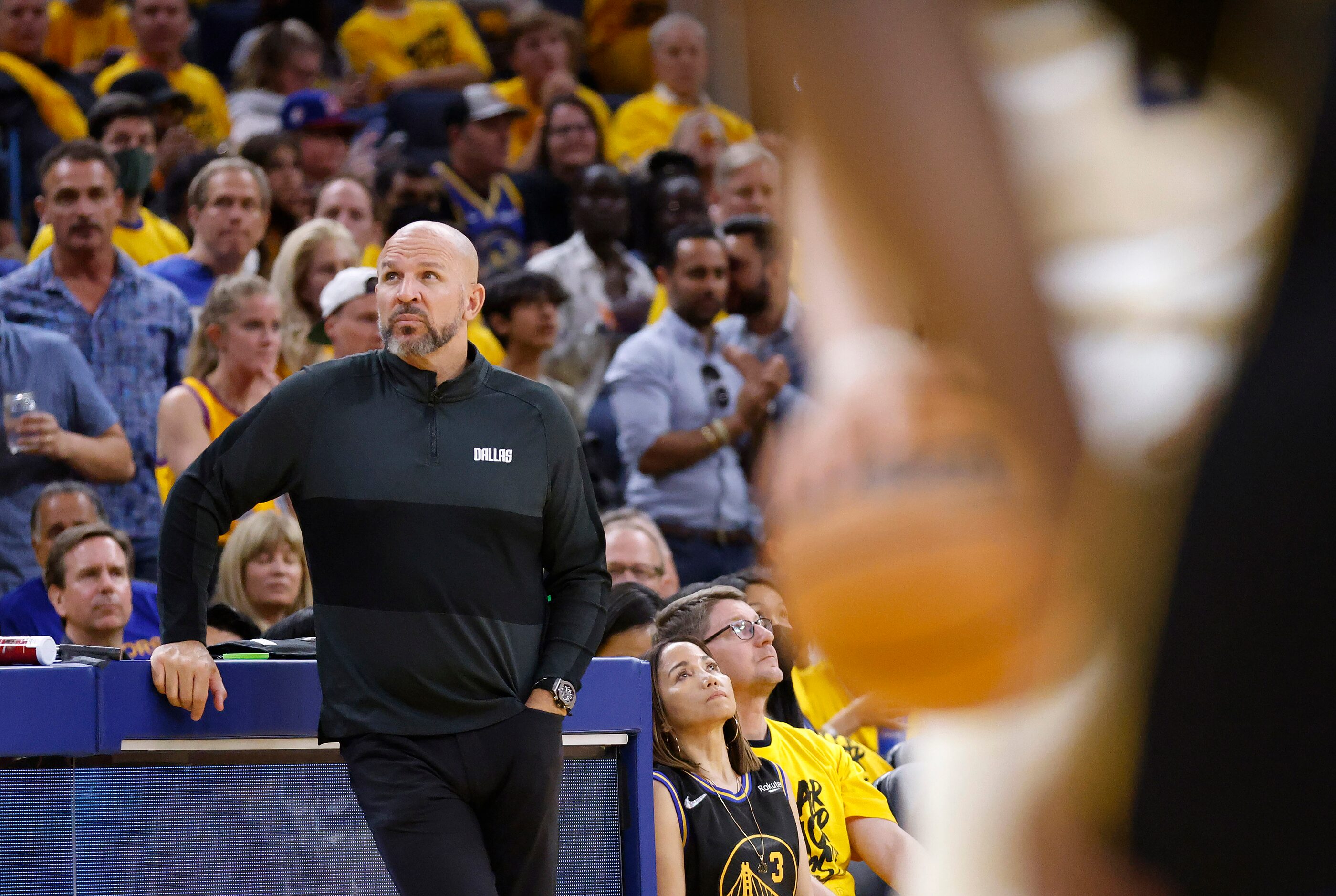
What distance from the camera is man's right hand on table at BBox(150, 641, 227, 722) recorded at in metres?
3.73

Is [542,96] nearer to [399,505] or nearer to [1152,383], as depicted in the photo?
[399,505]

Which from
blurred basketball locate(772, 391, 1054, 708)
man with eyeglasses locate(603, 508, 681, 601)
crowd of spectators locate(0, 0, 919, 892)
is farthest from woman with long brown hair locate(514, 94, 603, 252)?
blurred basketball locate(772, 391, 1054, 708)

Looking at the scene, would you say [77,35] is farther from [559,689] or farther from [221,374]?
[559,689]

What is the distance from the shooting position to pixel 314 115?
9539 mm

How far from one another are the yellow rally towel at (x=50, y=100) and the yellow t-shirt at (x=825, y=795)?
5.75 m

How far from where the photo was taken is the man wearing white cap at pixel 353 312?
226 inches

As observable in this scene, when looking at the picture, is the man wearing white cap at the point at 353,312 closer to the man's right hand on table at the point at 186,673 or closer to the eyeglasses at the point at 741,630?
the eyeglasses at the point at 741,630

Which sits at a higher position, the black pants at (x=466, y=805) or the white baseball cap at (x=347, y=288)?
the white baseball cap at (x=347, y=288)

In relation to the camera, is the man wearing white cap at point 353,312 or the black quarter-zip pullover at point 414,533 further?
the man wearing white cap at point 353,312

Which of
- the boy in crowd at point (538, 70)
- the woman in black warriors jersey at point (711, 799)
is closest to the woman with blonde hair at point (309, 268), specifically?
the woman in black warriors jersey at point (711, 799)

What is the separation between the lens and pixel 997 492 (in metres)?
0.65

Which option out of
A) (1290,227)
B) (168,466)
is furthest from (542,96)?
(1290,227)

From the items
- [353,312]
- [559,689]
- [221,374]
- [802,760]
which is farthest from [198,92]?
[559,689]

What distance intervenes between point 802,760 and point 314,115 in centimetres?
592
